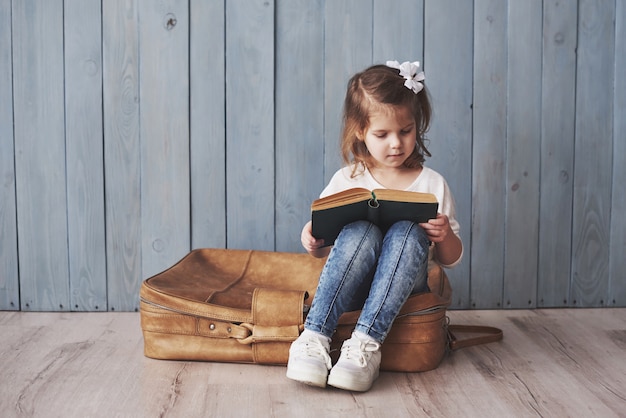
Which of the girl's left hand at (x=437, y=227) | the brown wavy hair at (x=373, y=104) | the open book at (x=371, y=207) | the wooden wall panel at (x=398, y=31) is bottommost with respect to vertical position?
the girl's left hand at (x=437, y=227)

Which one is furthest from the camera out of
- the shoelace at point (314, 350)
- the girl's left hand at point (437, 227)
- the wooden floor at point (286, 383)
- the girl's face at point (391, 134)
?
the girl's face at point (391, 134)

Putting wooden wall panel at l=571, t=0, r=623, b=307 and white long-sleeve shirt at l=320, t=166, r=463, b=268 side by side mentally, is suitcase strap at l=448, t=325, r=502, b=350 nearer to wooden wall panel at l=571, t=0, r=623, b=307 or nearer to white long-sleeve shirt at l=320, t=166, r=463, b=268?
white long-sleeve shirt at l=320, t=166, r=463, b=268

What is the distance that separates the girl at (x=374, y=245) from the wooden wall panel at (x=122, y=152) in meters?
0.71

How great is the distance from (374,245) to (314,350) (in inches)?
11.2

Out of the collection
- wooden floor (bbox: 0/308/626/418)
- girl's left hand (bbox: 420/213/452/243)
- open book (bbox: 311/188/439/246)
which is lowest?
wooden floor (bbox: 0/308/626/418)

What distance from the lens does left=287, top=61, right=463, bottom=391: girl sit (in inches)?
64.9

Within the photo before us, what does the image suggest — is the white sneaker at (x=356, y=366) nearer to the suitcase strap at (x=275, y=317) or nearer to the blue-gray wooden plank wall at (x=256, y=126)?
the suitcase strap at (x=275, y=317)

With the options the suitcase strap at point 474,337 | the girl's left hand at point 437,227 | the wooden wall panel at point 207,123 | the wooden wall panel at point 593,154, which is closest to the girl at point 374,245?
the girl's left hand at point 437,227

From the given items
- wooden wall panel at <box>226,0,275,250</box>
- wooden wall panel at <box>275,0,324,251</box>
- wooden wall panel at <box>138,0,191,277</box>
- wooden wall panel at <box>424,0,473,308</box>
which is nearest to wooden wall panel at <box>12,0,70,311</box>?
wooden wall panel at <box>138,0,191,277</box>

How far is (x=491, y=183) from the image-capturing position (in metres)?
2.36

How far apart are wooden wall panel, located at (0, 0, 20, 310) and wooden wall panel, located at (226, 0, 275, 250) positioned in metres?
0.67

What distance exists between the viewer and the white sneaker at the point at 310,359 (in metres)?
1.61

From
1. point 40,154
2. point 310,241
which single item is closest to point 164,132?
point 40,154

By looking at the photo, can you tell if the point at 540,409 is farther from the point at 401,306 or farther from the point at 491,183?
the point at 491,183
